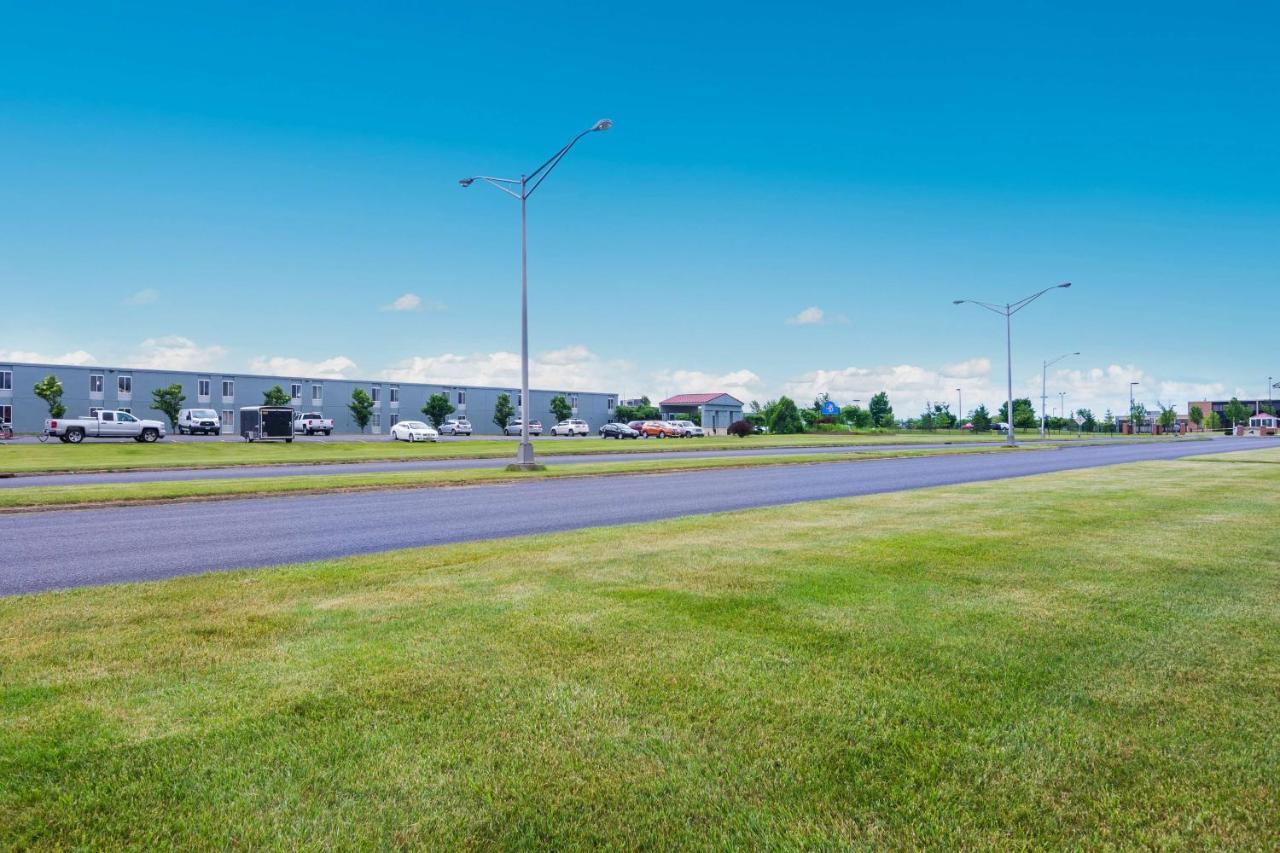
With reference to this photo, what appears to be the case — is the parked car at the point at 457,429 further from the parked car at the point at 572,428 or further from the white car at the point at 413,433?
the white car at the point at 413,433

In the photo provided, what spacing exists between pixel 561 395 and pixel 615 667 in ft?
321

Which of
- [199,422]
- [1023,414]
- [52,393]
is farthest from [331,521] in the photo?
[1023,414]

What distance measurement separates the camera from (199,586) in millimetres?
6762

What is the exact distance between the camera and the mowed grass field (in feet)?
9.34

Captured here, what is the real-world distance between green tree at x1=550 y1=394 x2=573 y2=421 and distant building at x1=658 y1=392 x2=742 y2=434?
20250mm

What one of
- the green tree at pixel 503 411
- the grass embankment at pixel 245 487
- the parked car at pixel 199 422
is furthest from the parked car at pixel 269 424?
the green tree at pixel 503 411

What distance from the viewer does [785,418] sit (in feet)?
314

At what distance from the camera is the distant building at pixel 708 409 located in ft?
386

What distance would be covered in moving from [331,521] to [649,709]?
30.8 ft

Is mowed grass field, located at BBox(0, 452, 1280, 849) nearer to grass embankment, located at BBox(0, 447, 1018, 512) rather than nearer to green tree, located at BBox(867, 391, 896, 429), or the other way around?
grass embankment, located at BBox(0, 447, 1018, 512)

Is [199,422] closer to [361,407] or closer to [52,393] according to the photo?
[52,393]

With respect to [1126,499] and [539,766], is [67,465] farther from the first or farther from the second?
[1126,499]

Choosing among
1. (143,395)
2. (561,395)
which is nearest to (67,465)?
(143,395)

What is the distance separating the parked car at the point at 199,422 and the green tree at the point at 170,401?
12.6 metres
